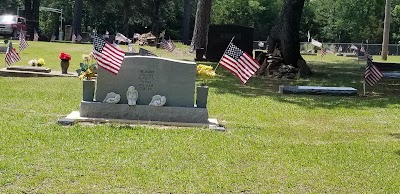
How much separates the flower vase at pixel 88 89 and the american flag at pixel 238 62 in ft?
7.78

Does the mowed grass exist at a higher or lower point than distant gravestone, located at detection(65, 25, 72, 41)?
lower

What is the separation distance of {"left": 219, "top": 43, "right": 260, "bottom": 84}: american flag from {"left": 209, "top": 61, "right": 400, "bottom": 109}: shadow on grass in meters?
3.53

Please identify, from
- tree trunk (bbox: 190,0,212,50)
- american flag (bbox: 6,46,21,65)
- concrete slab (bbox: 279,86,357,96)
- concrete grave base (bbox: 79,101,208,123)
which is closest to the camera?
concrete grave base (bbox: 79,101,208,123)

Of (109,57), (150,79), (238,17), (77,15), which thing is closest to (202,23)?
(77,15)

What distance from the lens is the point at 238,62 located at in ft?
37.9

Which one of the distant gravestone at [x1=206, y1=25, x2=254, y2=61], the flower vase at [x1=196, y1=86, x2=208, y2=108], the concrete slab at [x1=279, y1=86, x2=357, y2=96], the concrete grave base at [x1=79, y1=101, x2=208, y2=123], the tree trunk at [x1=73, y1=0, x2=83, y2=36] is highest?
the tree trunk at [x1=73, y1=0, x2=83, y2=36]

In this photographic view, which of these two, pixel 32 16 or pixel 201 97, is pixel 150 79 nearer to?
pixel 201 97

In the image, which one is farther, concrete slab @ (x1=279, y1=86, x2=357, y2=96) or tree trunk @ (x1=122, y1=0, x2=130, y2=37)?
tree trunk @ (x1=122, y1=0, x2=130, y2=37)

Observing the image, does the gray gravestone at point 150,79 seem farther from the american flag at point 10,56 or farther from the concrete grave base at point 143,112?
the american flag at point 10,56

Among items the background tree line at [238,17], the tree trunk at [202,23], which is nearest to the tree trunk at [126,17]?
the background tree line at [238,17]

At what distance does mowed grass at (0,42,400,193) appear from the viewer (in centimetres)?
694

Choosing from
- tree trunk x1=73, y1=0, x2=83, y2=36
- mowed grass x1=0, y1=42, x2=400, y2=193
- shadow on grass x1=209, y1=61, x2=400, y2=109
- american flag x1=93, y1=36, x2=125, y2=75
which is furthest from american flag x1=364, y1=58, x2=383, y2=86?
tree trunk x1=73, y1=0, x2=83, y2=36

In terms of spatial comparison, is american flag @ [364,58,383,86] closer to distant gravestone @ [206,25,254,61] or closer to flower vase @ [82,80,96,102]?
flower vase @ [82,80,96,102]

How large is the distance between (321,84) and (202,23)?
45.3 ft
